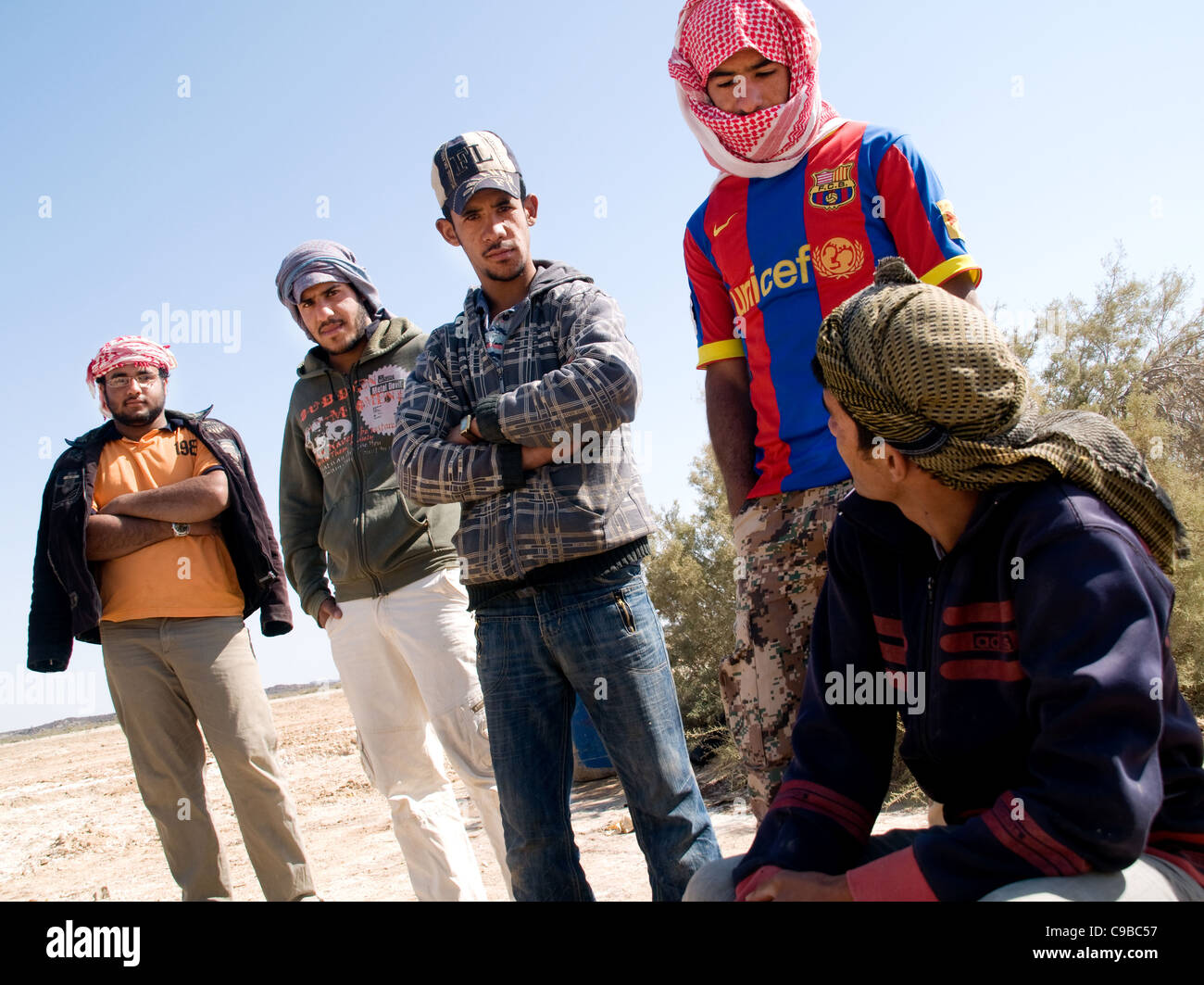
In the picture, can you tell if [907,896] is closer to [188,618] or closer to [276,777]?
[276,777]

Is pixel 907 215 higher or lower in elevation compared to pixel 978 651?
higher

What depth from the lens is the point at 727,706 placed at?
3225mm

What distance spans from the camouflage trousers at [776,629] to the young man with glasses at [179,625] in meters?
2.55

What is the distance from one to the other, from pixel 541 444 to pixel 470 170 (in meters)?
1.11

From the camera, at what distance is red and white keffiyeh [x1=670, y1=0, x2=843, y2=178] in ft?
10.9

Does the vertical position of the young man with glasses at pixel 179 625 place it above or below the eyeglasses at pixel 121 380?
below

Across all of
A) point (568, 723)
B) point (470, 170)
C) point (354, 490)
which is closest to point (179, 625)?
point (354, 490)

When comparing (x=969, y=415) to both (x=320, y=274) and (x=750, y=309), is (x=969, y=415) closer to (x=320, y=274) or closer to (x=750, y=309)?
(x=750, y=309)

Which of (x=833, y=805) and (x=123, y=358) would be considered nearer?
(x=833, y=805)

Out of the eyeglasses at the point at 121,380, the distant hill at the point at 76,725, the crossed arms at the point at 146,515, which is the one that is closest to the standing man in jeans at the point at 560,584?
the crossed arms at the point at 146,515

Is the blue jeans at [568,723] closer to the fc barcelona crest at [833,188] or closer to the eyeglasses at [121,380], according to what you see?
the fc barcelona crest at [833,188]

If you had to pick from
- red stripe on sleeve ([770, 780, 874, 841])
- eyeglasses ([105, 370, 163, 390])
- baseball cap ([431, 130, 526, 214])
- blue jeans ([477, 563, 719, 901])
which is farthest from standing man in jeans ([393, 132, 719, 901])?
eyeglasses ([105, 370, 163, 390])

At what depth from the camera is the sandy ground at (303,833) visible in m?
5.64

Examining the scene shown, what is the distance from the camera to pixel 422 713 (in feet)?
14.4
